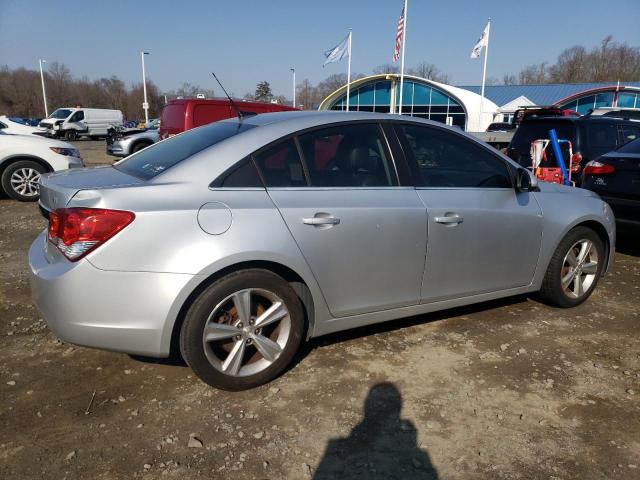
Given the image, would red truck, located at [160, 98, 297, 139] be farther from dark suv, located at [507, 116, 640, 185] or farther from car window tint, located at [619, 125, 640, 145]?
car window tint, located at [619, 125, 640, 145]

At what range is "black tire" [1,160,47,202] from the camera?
28.1 feet

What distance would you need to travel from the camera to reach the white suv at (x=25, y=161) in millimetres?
8508

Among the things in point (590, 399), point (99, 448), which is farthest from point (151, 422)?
point (590, 399)

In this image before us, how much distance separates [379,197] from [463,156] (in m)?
0.88

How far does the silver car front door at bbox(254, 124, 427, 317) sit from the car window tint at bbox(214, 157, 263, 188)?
59mm

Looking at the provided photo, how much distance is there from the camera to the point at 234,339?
2814 mm

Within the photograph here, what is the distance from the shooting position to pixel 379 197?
10.2ft

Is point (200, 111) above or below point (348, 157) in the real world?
above

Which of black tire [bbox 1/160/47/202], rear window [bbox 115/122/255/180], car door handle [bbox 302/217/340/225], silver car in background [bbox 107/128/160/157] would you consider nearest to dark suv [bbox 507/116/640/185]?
car door handle [bbox 302/217/340/225]

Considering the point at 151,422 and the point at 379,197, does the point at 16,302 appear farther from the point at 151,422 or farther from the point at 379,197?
the point at 379,197

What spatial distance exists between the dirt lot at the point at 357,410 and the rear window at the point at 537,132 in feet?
15.5

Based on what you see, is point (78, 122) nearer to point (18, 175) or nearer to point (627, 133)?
point (18, 175)

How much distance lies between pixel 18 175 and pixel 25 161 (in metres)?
0.27

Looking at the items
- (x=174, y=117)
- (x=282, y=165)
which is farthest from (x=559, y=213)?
(x=174, y=117)
